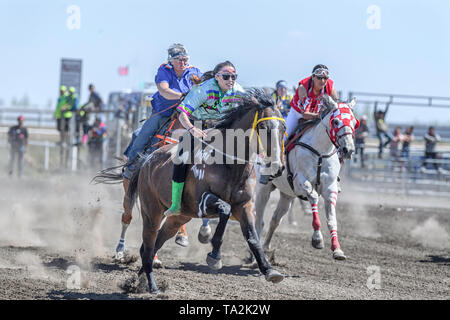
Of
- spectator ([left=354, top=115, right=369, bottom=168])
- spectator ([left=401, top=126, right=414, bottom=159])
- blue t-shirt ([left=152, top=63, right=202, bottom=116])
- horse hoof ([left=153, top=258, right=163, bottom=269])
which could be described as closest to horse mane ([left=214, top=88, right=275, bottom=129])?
blue t-shirt ([left=152, top=63, right=202, bottom=116])

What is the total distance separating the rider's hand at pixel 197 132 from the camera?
6.78 metres

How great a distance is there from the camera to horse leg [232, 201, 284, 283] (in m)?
6.08

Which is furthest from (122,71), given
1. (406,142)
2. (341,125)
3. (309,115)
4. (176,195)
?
(176,195)

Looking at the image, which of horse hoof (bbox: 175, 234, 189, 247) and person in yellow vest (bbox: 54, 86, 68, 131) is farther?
person in yellow vest (bbox: 54, 86, 68, 131)

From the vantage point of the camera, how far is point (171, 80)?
865 cm

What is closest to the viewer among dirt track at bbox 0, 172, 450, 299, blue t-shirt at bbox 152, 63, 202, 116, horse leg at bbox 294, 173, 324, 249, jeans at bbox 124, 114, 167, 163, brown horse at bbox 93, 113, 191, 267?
dirt track at bbox 0, 172, 450, 299

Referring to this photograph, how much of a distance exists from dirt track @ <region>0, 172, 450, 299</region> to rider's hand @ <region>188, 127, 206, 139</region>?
1.63 meters

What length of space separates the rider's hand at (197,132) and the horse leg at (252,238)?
2.75 ft

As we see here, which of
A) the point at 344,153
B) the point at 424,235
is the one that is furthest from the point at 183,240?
the point at 424,235

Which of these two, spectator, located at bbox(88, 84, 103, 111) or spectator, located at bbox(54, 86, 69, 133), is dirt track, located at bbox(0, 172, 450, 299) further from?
spectator, located at bbox(88, 84, 103, 111)

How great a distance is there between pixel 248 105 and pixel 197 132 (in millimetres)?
608

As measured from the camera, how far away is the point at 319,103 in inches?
363
